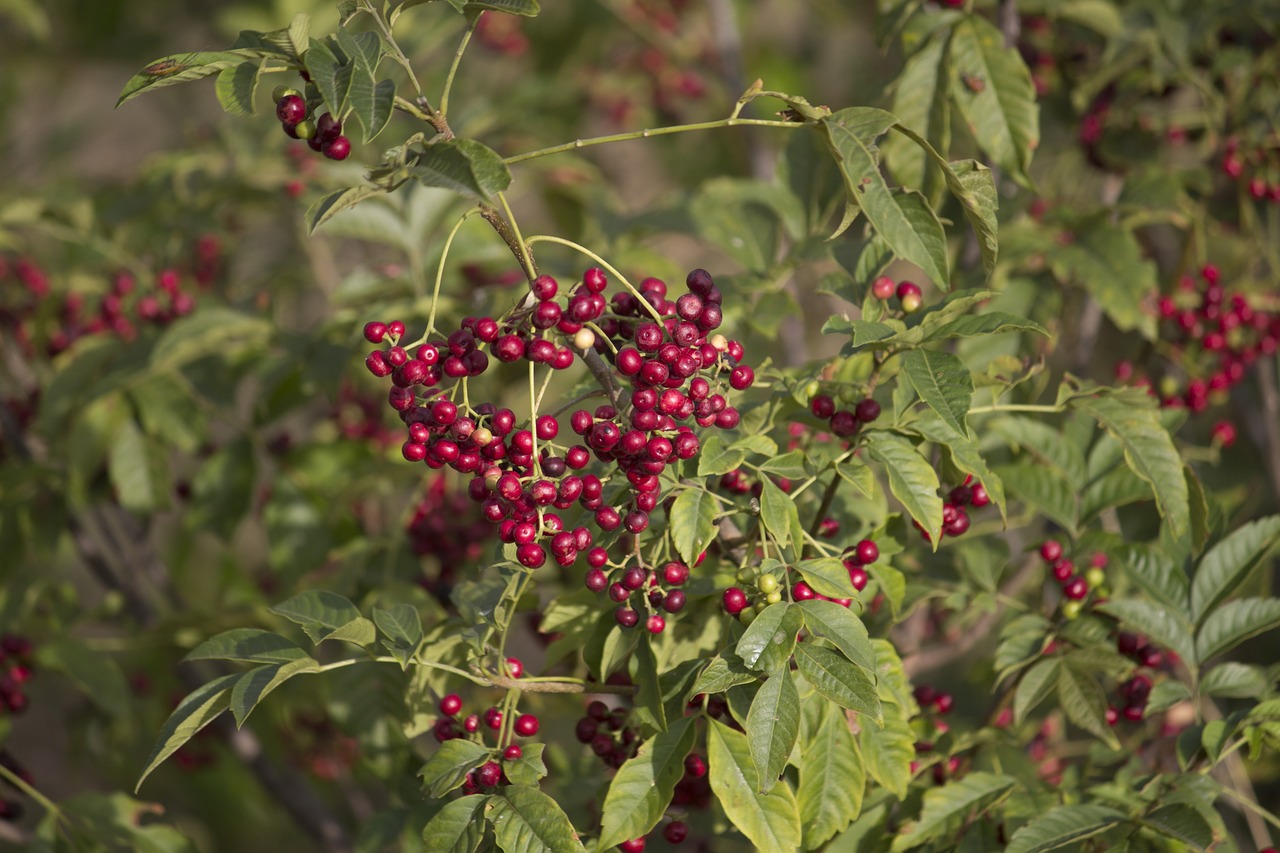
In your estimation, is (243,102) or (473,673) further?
(473,673)

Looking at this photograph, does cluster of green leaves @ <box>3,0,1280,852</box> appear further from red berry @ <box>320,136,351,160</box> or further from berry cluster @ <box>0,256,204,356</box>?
berry cluster @ <box>0,256,204,356</box>

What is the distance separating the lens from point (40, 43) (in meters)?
3.80

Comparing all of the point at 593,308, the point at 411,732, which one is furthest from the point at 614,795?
the point at 593,308

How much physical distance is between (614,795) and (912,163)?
1.01 metres

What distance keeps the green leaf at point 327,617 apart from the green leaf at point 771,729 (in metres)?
0.43

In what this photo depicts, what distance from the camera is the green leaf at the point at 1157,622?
4.58 feet

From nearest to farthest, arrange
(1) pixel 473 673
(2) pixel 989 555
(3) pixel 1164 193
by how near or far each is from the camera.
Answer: (1) pixel 473 673 → (2) pixel 989 555 → (3) pixel 1164 193

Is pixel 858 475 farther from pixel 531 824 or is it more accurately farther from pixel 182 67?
pixel 182 67

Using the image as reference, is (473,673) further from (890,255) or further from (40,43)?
(40,43)

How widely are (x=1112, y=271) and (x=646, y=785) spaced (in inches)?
47.5

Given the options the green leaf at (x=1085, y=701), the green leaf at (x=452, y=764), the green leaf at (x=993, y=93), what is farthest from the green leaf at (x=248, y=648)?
the green leaf at (x=993, y=93)

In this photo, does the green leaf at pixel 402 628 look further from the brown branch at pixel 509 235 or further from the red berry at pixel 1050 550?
the red berry at pixel 1050 550

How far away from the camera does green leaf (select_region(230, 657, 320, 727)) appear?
3.62 ft

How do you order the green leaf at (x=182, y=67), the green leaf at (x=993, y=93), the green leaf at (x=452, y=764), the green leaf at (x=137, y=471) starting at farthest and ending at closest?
the green leaf at (x=137, y=471) < the green leaf at (x=993, y=93) < the green leaf at (x=452, y=764) < the green leaf at (x=182, y=67)
